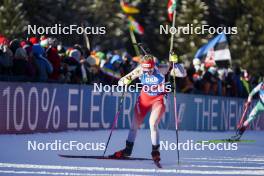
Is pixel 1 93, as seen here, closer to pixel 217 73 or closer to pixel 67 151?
pixel 67 151

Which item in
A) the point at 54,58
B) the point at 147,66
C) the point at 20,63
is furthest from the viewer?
the point at 54,58

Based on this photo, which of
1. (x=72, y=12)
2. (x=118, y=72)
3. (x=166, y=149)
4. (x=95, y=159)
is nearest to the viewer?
(x=95, y=159)

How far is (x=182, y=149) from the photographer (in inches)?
773

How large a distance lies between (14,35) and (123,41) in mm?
15992

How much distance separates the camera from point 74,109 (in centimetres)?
2302

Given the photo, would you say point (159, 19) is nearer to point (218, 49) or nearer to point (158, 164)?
point (218, 49)

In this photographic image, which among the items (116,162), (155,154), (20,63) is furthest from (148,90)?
(20,63)

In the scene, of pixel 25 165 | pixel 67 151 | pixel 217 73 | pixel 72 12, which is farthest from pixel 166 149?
pixel 72 12

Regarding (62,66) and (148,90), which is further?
(62,66)

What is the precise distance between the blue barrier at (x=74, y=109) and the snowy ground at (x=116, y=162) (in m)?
0.50

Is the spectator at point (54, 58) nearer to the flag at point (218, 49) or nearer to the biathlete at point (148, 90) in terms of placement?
the biathlete at point (148, 90)

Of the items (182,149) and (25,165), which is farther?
(182,149)

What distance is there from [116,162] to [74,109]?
26.1 feet

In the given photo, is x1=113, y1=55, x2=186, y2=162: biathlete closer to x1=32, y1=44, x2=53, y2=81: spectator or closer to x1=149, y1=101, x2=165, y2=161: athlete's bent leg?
x1=149, y1=101, x2=165, y2=161: athlete's bent leg
